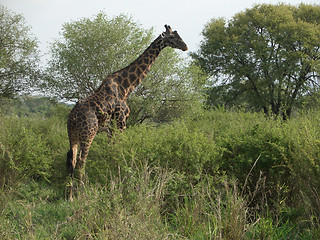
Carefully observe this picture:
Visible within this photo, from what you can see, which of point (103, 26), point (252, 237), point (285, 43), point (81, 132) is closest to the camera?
point (252, 237)

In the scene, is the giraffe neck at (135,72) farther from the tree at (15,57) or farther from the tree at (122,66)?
the tree at (15,57)

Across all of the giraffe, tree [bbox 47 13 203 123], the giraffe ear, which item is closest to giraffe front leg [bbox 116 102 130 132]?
the giraffe

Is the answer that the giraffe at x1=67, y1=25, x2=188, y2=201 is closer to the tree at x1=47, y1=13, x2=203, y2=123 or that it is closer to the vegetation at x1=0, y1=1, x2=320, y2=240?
the vegetation at x1=0, y1=1, x2=320, y2=240

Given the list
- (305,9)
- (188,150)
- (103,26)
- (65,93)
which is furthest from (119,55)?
(305,9)

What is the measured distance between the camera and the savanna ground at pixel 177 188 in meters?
4.12

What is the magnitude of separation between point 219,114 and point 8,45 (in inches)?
584

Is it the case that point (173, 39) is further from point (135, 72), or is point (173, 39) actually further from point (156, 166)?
point (156, 166)

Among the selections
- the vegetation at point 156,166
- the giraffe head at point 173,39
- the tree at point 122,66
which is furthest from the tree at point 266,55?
the giraffe head at point 173,39

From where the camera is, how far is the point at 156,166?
6090 millimetres

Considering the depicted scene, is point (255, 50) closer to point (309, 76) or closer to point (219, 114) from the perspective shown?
point (309, 76)

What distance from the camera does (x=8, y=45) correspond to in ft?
73.7

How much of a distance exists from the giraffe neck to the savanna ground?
1.51m

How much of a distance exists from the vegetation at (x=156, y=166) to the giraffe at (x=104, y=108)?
0.34 meters

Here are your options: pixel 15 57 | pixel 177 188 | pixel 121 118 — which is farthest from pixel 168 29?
pixel 15 57
